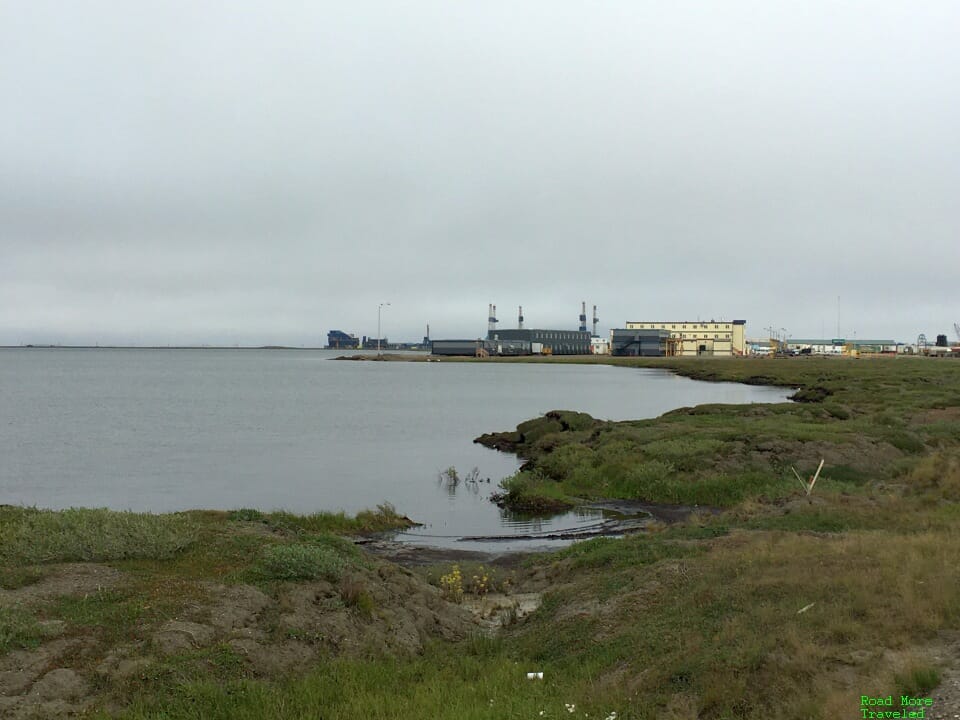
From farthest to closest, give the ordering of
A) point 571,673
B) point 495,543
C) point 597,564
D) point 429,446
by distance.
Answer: point 429,446 < point 495,543 < point 597,564 < point 571,673

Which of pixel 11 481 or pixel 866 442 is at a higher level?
pixel 866 442

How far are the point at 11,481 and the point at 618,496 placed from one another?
2852 centimetres

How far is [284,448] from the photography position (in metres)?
43.9

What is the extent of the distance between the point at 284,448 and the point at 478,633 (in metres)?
33.7

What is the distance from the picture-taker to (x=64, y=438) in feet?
157

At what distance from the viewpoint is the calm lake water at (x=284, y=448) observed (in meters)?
29.0

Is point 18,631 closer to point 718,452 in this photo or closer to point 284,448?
point 718,452

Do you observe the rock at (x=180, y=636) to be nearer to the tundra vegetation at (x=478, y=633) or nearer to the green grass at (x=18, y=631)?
the tundra vegetation at (x=478, y=633)

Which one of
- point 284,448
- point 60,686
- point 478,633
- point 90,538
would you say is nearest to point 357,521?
point 90,538

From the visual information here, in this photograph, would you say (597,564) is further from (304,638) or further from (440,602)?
(304,638)

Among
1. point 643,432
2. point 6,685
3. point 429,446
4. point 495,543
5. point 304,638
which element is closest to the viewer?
point 6,685

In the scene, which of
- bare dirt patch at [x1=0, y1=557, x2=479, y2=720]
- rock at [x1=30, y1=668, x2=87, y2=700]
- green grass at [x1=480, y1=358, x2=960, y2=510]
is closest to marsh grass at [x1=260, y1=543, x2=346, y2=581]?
bare dirt patch at [x1=0, y1=557, x2=479, y2=720]

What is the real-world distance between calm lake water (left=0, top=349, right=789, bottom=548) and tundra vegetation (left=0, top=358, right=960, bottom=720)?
31.4 ft

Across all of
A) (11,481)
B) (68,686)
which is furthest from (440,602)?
(11,481)
